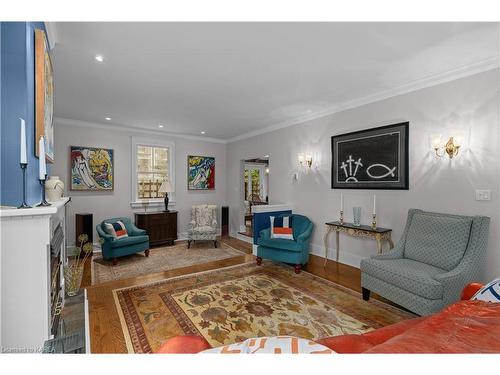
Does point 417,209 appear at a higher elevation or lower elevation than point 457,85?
lower

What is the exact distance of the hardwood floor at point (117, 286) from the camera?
6.88ft

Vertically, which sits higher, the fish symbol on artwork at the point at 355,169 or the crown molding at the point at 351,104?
the crown molding at the point at 351,104

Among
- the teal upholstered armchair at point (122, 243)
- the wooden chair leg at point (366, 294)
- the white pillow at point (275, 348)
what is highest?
the white pillow at point (275, 348)

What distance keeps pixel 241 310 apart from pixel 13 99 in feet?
8.19

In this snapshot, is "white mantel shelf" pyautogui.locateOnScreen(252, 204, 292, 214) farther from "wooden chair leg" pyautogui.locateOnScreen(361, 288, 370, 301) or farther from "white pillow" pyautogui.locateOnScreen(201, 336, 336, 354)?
"white pillow" pyautogui.locateOnScreen(201, 336, 336, 354)

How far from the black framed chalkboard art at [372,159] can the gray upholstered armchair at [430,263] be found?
2.42ft

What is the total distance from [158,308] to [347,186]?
3200 millimetres

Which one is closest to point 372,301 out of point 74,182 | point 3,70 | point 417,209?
point 417,209

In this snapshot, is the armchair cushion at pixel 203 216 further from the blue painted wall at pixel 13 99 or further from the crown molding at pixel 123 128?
the blue painted wall at pixel 13 99

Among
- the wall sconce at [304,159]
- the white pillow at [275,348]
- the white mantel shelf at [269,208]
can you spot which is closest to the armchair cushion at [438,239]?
the wall sconce at [304,159]

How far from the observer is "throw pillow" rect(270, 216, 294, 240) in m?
4.10

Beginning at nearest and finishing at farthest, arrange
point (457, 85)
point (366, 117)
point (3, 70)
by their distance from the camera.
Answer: point (3, 70)
point (457, 85)
point (366, 117)
